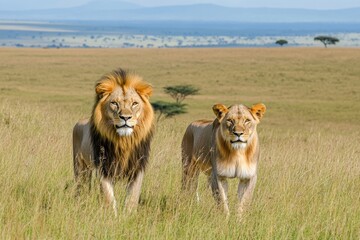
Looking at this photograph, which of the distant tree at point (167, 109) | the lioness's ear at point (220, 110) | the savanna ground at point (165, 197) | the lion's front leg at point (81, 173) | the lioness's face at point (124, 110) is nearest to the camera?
the savanna ground at point (165, 197)

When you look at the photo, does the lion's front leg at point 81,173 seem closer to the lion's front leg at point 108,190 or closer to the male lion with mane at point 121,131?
the male lion with mane at point 121,131

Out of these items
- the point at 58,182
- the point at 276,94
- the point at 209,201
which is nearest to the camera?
the point at 209,201

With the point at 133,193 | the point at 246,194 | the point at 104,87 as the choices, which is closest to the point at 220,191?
the point at 246,194

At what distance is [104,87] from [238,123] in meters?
0.99

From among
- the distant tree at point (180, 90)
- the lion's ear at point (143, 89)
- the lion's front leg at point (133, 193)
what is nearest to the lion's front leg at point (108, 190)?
the lion's front leg at point (133, 193)

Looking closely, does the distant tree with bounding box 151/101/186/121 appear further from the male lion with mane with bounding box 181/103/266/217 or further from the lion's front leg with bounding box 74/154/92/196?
the male lion with mane with bounding box 181/103/266/217

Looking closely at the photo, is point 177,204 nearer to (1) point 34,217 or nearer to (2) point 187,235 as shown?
(2) point 187,235

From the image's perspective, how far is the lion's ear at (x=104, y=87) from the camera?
16.8 ft

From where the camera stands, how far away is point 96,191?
17.1ft

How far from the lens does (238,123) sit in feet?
16.3

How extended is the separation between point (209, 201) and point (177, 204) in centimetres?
42

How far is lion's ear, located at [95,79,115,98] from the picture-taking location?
201 inches

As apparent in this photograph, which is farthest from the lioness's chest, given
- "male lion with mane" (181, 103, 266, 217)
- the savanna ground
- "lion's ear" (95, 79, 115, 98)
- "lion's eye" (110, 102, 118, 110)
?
"lion's ear" (95, 79, 115, 98)

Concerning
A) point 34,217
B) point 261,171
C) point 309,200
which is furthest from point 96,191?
point 261,171
